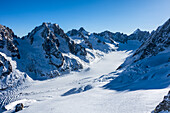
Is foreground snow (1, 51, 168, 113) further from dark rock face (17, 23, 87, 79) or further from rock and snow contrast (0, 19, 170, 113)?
dark rock face (17, 23, 87, 79)

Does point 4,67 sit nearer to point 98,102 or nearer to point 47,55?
point 47,55

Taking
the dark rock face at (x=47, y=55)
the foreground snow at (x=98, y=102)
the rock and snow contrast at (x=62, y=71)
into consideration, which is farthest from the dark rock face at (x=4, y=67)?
the foreground snow at (x=98, y=102)

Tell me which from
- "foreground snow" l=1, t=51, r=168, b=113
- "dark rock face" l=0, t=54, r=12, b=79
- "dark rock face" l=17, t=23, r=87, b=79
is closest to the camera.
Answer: "foreground snow" l=1, t=51, r=168, b=113

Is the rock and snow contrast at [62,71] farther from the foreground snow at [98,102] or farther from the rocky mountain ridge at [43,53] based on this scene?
the foreground snow at [98,102]

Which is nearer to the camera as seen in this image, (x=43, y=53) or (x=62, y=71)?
(x=62, y=71)

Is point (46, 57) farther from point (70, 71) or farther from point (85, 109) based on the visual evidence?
point (85, 109)

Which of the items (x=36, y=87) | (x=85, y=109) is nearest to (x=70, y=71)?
(x=36, y=87)

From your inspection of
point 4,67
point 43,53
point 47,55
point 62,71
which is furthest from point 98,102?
point 43,53

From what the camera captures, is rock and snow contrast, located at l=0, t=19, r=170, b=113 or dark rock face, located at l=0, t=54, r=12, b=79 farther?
dark rock face, located at l=0, t=54, r=12, b=79

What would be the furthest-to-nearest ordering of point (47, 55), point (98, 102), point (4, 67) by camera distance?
point (47, 55) < point (4, 67) < point (98, 102)

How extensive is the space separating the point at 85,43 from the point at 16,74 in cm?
5435

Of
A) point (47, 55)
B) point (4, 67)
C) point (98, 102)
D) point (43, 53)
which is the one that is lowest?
point (98, 102)

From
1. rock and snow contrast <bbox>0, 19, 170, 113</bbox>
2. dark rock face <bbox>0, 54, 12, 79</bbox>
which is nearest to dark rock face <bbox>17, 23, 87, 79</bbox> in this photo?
rock and snow contrast <bbox>0, 19, 170, 113</bbox>

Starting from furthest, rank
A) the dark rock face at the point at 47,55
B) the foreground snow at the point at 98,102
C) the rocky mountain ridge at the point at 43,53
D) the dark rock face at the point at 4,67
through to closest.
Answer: the dark rock face at the point at 47,55 → the rocky mountain ridge at the point at 43,53 → the dark rock face at the point at 4,67 → the foreground snow at the point at 98,102
